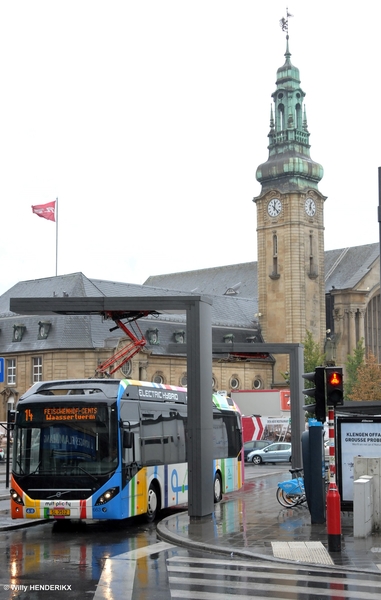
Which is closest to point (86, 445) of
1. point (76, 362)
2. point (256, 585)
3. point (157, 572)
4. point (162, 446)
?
point (162, 446)

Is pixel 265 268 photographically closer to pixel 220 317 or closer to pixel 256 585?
pixel 220 317

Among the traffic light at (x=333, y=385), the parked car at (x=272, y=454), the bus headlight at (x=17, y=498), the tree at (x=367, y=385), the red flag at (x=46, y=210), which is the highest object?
the red flag at (x=46, y=210)

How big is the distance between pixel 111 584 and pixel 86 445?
6426 mm

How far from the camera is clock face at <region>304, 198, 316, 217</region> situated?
8556cm

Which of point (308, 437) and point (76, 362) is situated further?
point (76, 362)

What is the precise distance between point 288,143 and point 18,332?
3046cm

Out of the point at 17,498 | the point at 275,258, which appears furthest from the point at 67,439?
the point at 275,258

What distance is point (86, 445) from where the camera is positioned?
19172 mm

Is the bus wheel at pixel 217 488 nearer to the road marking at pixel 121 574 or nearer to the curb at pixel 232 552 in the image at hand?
the curb at pixel 232 552

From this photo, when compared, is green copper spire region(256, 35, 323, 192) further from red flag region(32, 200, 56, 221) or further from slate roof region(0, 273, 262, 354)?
red flag region(32, 200, 56, 221)

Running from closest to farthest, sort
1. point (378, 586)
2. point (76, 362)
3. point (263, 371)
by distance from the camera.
→ point (378, 586) < point (76, 362) < point (263, 371)

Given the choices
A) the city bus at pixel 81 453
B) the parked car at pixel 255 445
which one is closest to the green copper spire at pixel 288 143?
the parked car at pixel 255 445

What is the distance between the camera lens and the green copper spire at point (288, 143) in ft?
278

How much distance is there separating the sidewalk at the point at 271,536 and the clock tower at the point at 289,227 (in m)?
60.7
